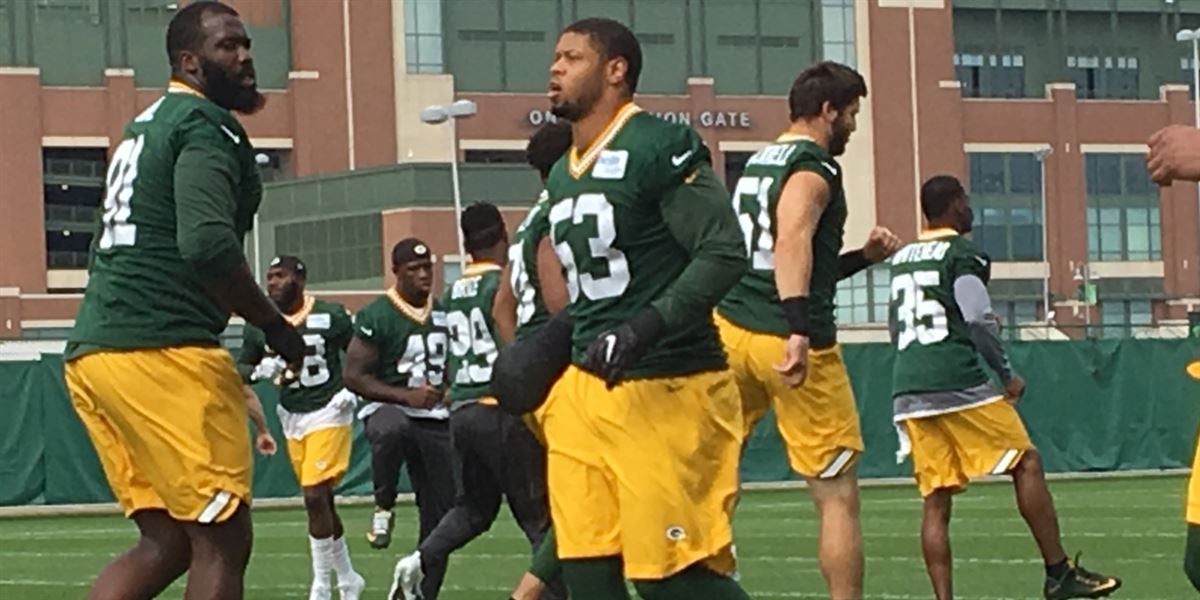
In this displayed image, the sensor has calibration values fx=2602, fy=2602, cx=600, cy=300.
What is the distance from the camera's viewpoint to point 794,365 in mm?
8938

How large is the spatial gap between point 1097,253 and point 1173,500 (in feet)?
199

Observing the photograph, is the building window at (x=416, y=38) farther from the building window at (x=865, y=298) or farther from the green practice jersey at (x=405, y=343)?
the green practice jersey at (x=405, y=343)

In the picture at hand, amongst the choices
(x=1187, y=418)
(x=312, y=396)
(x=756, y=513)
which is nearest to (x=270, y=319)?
(x=312, y=396)

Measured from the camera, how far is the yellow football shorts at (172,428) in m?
8.04

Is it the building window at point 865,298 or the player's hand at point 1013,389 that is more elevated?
the player's hand at point 1013,389

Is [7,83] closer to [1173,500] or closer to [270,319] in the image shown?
[1173,500]

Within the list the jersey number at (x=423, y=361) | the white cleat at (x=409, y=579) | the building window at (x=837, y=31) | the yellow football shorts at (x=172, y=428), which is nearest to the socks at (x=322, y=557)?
the jersey number at (x=423, y=361)

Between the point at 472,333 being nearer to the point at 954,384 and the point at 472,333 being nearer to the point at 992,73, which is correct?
the point at 954,384

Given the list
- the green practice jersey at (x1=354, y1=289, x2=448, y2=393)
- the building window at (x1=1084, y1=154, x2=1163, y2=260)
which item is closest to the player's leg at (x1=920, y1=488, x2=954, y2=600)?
the green practice jersey at (x1=354, y1=289, x2=448, y2=393)

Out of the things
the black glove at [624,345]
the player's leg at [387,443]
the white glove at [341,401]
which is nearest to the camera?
the black glove at [624,345]

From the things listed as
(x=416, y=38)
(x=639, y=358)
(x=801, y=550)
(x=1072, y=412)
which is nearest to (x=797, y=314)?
(x=639, y=358)

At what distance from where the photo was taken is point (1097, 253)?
83.8m

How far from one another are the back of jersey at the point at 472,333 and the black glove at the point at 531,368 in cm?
448

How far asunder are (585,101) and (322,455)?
7.36 meters
